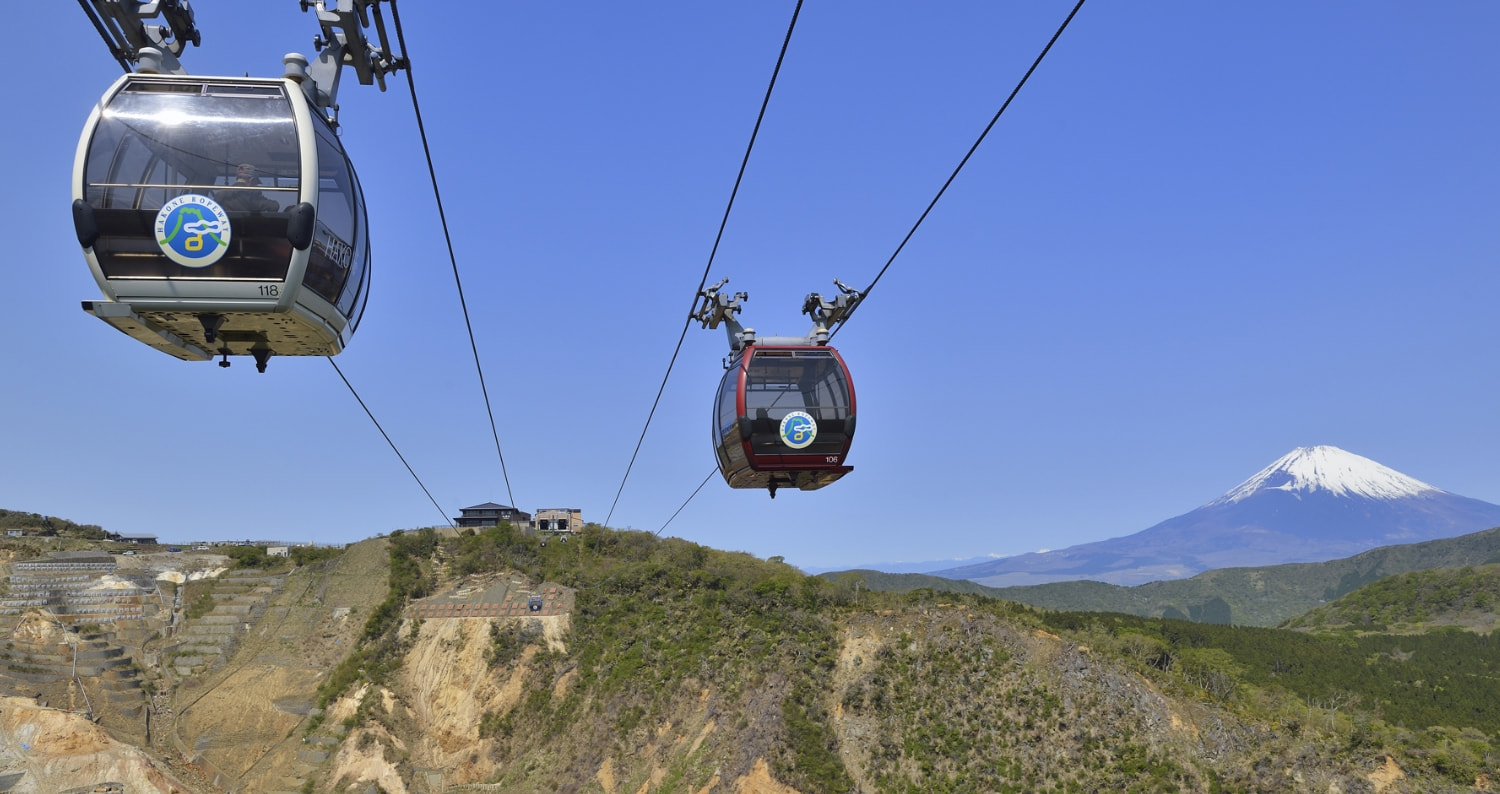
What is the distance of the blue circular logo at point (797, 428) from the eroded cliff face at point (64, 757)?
44.5 meters

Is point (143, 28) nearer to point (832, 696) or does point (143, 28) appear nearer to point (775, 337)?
point (775, 337)

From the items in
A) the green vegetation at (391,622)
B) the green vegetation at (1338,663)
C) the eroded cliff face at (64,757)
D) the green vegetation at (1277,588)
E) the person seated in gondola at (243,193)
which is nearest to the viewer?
the person seated in gondola at (243,193)

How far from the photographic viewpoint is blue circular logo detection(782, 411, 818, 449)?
16844 mm

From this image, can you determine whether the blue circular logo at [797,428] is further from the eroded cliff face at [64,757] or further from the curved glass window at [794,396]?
the eroded cliff face at [64,757]

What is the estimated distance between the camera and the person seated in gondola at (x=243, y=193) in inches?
359

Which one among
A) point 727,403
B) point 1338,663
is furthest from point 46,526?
point 1338,663

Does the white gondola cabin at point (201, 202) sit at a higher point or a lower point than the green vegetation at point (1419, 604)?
higher

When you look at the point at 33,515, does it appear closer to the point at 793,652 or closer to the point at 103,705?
the point at 103,705

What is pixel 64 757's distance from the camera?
43.6 meters

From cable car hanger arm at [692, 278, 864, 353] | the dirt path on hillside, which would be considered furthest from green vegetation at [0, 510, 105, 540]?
cable car hanger arm at [692, 278, 864, 353]

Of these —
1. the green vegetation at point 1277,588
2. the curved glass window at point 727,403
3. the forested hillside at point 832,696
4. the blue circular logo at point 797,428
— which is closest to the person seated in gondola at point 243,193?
the curved glass window at point 727,403

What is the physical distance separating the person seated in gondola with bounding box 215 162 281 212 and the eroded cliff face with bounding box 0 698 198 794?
155 ft

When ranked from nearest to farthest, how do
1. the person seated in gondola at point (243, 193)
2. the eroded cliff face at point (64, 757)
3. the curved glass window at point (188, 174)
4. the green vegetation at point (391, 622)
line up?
1. the curved glass window at point (188, 174)
2. the person seated in gondola at point (243, 193)
3. the eroded cliff face at point (64, 757)
4. the green vegetation at point (391, 622)

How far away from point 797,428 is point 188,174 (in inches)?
425
